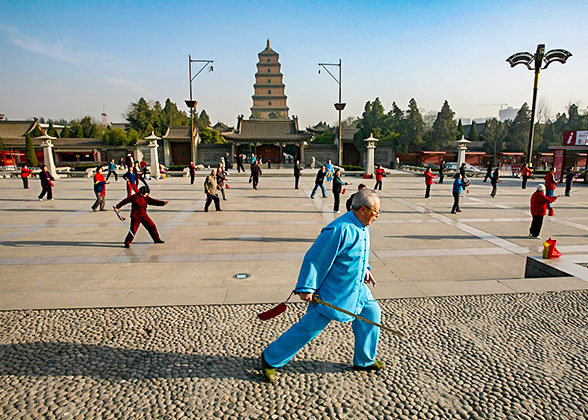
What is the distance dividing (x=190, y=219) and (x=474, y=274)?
7.83 metres

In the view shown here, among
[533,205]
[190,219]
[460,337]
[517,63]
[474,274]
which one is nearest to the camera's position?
[460,337]

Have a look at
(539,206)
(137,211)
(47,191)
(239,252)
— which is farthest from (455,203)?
(47,191)

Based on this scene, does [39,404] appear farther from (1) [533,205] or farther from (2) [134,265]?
(1) [533,205]

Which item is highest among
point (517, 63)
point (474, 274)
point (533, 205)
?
point (517, 63)

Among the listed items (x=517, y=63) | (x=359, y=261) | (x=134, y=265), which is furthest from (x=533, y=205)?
(x=517, y=63)

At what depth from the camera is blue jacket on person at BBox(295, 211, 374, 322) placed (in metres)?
2.81

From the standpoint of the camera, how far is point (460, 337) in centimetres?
388

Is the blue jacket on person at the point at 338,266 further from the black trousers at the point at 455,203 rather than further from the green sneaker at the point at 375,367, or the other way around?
the black trousers at the point at 455,203

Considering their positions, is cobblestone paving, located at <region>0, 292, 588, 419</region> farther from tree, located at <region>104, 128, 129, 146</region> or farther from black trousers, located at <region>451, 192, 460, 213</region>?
tree, located at <region>104, 128, 129, 146</region>

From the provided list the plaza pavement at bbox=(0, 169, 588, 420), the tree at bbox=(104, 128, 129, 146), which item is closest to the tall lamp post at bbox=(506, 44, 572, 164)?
the plaza pavement at bbox=(0, 169, 588, 420)

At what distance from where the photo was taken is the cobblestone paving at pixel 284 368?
281 centimetres

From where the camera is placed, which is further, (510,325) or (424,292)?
(424,292)

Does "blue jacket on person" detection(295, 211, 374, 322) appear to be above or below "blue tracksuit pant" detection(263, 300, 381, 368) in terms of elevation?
above

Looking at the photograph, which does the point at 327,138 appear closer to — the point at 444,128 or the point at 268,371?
the point at 444,128
